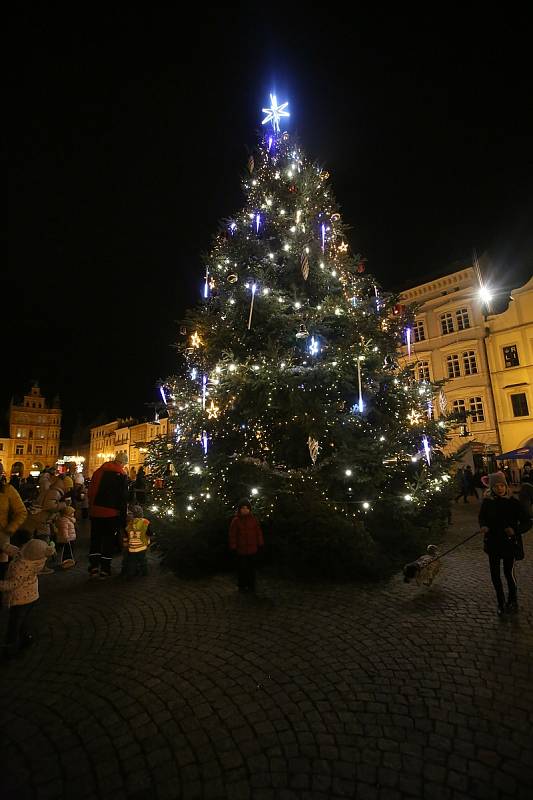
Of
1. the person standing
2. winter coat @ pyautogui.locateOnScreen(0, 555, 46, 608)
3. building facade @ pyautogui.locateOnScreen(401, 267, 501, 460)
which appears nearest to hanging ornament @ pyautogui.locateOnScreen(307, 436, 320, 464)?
the person standing

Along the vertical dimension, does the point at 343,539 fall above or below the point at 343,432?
below

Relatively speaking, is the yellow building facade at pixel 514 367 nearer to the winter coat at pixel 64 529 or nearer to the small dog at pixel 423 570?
the small dog at pixel 423 570

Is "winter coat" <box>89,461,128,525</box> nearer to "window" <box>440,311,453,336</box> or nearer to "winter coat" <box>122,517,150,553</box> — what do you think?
"winter coat" <box>122,517,150,553</box>

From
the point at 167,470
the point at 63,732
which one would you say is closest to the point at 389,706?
the point at 63,732

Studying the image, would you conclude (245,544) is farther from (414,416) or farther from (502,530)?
(414,416)

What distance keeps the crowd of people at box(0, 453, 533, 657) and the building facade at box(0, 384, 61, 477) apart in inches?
2985

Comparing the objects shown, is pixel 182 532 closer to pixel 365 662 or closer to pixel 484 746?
pixel 365 662

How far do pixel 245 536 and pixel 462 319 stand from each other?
1179 inches

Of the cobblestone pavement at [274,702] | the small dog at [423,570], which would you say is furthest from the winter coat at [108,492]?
the small dog at [423,570]

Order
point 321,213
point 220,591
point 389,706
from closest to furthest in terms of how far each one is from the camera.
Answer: point 389,706, point 220,591, point 321,213

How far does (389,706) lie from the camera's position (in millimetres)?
3402

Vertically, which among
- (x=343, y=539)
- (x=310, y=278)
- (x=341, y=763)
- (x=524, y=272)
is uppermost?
(x=524, y=272)

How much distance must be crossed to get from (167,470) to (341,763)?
7642 mm

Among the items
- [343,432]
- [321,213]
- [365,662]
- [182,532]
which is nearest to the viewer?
[365,662]
